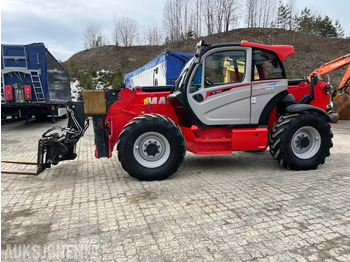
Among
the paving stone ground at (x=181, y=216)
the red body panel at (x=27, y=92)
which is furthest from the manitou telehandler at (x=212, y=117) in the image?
the red body panel at (x=27, y=92)

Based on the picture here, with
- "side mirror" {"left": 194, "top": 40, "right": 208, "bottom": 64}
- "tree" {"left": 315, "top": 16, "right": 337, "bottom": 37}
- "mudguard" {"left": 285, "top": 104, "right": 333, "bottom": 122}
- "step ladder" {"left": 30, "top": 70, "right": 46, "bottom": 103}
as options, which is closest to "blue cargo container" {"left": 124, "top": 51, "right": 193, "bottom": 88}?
"step ladder" {"left": 30, "top": 70, "right": 46, "bottom": 103}

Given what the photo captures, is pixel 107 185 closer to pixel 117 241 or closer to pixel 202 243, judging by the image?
pixel 117 241

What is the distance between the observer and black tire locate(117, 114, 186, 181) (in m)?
4.74

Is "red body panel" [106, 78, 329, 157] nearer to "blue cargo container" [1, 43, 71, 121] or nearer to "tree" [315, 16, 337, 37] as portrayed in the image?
"blue cargo container" [1, 43, 71, 121]

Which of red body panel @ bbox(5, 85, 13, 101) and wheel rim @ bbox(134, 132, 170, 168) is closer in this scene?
wheel rim @ bbox(134, 132, 170, 168)

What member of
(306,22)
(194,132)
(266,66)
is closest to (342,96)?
(266,66)

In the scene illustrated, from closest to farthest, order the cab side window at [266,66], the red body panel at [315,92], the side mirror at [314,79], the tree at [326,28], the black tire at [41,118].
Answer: the cab side window at [266,66] → the side mirror at [314,79] → the red body panel at [315,92] → the black tire at [41,118] → the tree at [326,28]

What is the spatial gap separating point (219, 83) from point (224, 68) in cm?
30

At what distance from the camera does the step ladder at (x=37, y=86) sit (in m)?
11.9

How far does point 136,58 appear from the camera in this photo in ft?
123

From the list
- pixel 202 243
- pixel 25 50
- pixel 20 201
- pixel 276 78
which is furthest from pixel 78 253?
pixel 25 50

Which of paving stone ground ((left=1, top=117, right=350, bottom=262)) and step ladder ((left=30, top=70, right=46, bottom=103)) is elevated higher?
step ladder ((left=30, top=70, right=46, bottom=103))

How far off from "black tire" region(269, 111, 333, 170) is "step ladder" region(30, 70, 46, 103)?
1070cm

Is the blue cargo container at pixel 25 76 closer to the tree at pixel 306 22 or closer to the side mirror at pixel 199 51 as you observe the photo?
the side mirror at pixel 199 51
